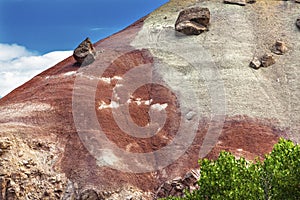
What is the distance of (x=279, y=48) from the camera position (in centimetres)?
4959

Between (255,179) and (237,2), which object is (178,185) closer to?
(255,179)

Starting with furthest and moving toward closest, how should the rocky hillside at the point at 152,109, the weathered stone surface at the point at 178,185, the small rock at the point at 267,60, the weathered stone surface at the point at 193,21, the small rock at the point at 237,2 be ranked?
1. the small rock at the point at 237,2
2. the weathered stone surface at the point at 193,21
3. the small rock at the point at 267,60
4. the rocky hillside at the point at 152,109
5. the weathered stone surface at the point at 178,185

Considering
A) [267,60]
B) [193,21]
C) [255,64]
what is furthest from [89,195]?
[193,21]

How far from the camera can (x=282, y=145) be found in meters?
21.8

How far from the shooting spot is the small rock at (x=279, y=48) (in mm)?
49391

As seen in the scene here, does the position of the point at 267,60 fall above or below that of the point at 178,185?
above

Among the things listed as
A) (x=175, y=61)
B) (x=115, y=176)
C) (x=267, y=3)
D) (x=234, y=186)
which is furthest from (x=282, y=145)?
(x=267, y=3)

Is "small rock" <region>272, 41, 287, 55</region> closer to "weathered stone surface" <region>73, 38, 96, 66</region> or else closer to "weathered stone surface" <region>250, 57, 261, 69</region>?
"weathered stone surface" <region>250, 57, 261, 69</region>

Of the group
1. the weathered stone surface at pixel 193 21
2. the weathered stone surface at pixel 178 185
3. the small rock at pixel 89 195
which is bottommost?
the weathered stone surface at pixel 178 185

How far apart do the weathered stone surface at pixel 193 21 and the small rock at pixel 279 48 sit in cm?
869

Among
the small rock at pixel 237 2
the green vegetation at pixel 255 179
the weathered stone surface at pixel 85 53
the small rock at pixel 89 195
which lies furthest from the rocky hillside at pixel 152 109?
the green vegetation at pixel 255 179

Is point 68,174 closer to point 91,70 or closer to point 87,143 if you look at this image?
point 87,143

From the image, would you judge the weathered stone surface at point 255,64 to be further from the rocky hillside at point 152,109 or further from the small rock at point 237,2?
the small rock at point 237,2

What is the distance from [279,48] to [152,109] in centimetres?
1965
